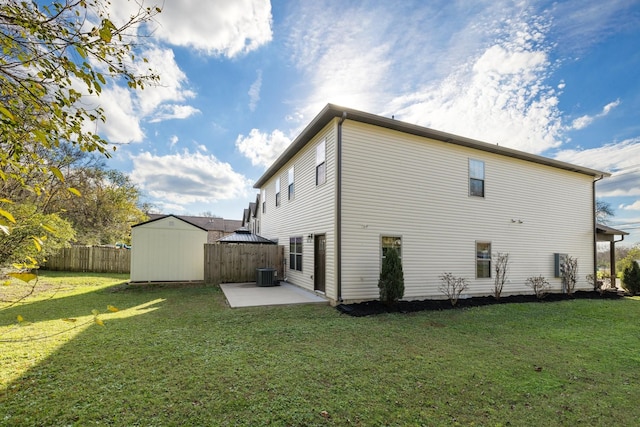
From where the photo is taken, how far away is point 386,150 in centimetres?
846

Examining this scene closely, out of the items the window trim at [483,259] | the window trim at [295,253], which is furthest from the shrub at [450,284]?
the window trim at [295,253]

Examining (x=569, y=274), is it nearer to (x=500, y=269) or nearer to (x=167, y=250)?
(x=500, y=269)

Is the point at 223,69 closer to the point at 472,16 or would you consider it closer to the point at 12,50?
the point at 472,16

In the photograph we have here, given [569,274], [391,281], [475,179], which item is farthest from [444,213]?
[569,274]

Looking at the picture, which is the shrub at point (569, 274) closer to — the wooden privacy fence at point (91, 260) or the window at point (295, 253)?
the window at point (295, 253)

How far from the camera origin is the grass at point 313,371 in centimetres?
279

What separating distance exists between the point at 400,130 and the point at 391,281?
4421 millimetres

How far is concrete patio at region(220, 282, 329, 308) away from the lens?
7.67 m

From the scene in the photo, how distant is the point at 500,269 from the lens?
9844 millimetres

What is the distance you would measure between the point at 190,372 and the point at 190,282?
876 centimetres

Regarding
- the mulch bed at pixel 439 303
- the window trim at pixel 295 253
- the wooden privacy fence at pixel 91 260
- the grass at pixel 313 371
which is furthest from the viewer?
the wooden privacy fence at pixel 91 260

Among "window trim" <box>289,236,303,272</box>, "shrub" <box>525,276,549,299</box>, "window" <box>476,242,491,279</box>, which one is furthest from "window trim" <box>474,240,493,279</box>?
"window trim" <box>289,236,303,272</box>

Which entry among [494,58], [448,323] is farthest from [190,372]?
[494,58]

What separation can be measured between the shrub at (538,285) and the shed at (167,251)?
12161 mm
